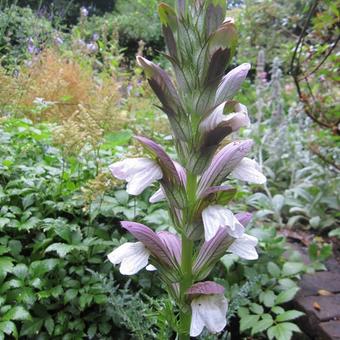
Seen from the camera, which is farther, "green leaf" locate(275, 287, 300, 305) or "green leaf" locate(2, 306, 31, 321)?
"green leaf" locate(275, 287, 300, 305)

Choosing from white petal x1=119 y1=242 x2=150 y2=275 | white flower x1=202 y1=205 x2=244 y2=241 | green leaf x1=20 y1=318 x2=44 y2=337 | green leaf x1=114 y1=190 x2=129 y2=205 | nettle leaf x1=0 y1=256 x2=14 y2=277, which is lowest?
green leaf x1=20 y1=318 x2=44 y2=337

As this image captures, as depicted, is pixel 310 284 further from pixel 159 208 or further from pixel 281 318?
pixel 159 208

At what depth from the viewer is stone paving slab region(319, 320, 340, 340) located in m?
2.04

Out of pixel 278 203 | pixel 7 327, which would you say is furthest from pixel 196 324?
pixel 278 203

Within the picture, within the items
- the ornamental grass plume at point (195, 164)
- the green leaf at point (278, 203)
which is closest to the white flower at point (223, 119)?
the ornamental grass plume at point (195, 164)

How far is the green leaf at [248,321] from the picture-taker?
2.06m

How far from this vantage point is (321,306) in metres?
2.29

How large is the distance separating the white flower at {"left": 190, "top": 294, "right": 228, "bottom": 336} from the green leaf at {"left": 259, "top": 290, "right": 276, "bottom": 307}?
1.24 metres

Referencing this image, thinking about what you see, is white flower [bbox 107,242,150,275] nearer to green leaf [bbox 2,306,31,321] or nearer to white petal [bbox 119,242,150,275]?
white petal [bbox 119,242,150,275]

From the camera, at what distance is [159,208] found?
8.07 feet

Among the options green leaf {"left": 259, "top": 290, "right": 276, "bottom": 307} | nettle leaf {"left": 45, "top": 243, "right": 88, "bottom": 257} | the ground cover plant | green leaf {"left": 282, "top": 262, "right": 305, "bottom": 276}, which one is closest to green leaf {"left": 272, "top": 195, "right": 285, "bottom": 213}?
the ground cover plant

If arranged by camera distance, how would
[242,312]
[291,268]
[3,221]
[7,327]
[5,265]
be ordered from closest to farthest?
[7,327], [5,265], [3,221], [242,312], [291,268]

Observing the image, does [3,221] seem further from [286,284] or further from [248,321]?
[286,284]

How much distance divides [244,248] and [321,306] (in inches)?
54.2
